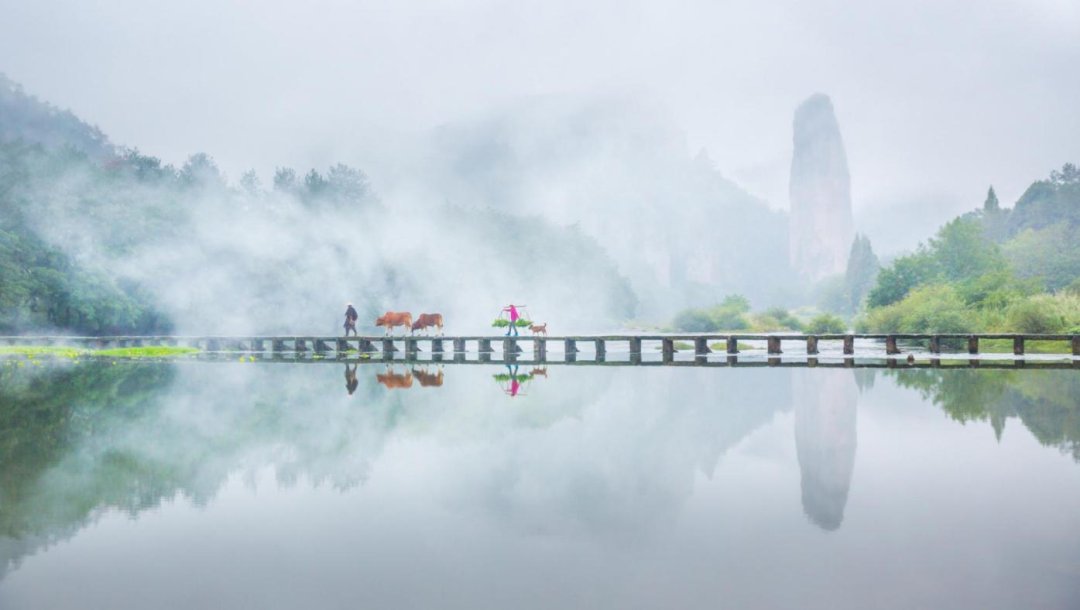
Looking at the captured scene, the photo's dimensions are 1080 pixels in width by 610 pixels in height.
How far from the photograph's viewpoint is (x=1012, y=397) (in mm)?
18547

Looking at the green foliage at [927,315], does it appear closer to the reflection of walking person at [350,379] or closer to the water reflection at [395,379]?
the water reflection at [395,379]

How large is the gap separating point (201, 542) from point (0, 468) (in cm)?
491

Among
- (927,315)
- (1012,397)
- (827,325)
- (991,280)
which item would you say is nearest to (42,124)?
(827,325)

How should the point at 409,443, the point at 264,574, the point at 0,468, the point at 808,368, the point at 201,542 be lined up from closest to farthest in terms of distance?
the point at 264,574 < the point at 201,542 < the point at 0,468 < the point at 409,443 < the point at 808,368

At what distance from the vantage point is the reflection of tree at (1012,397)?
14.2m

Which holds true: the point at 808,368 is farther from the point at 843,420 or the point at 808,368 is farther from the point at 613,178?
the point at 613,178

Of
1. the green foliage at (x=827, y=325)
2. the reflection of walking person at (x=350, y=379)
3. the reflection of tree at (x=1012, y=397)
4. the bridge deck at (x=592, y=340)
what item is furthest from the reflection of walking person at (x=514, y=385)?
the green foliage at (x=827, y=325)

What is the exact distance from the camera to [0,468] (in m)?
11.1

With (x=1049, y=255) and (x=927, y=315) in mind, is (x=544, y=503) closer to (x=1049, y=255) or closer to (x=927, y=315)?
(x=927, y=315)

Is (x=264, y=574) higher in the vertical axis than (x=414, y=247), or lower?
lower

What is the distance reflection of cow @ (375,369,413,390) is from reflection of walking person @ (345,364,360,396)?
0.67 metres

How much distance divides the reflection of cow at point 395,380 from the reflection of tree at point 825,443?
30.6 ft

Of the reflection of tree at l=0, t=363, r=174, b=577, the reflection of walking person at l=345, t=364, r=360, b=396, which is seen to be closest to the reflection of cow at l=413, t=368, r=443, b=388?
the reflection of walking person at l=345, t=364, r=360, b=396

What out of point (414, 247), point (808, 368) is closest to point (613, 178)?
point (414, 247)
